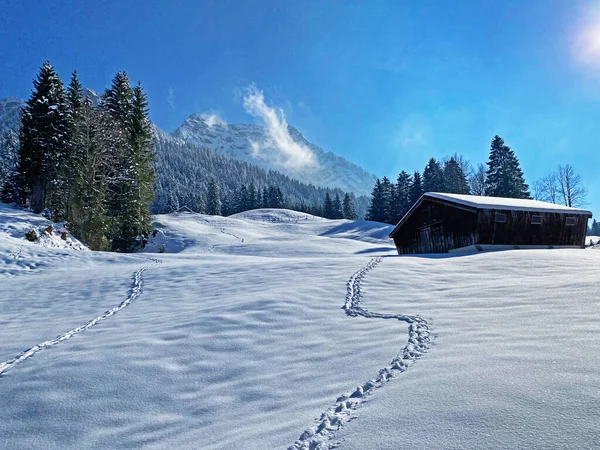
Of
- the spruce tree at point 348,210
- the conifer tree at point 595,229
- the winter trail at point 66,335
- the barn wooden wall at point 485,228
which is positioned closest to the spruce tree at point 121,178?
the winter trail at point 66,335

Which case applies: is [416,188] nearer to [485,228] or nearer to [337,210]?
[337,210]

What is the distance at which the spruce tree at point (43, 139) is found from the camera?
3102 centimetres

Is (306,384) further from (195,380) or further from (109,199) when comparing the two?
(109,199)

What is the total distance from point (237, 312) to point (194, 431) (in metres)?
3.91

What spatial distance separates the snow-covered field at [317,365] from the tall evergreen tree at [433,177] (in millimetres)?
55100

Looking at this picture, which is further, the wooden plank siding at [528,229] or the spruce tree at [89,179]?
the spruce tree at [89,179]

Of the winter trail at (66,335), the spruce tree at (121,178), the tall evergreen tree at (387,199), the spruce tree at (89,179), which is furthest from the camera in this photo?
the tall evergreen tree at (387,199)

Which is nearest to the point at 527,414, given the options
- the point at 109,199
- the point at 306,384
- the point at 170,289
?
the point at 306,384

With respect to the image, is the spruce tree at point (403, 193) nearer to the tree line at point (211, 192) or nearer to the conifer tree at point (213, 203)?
the tree line at point (211, 192)

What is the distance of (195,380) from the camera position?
5078 millimetres

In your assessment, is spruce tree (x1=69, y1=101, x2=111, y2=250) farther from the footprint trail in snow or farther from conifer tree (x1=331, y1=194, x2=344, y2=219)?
conifer tree (x1=331, y1=194, x2=344, y2=219)

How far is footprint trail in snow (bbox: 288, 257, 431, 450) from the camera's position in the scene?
3.09 m

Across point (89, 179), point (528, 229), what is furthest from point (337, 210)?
point (528, 229)

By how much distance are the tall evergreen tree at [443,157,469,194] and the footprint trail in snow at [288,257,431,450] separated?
59.6 m
